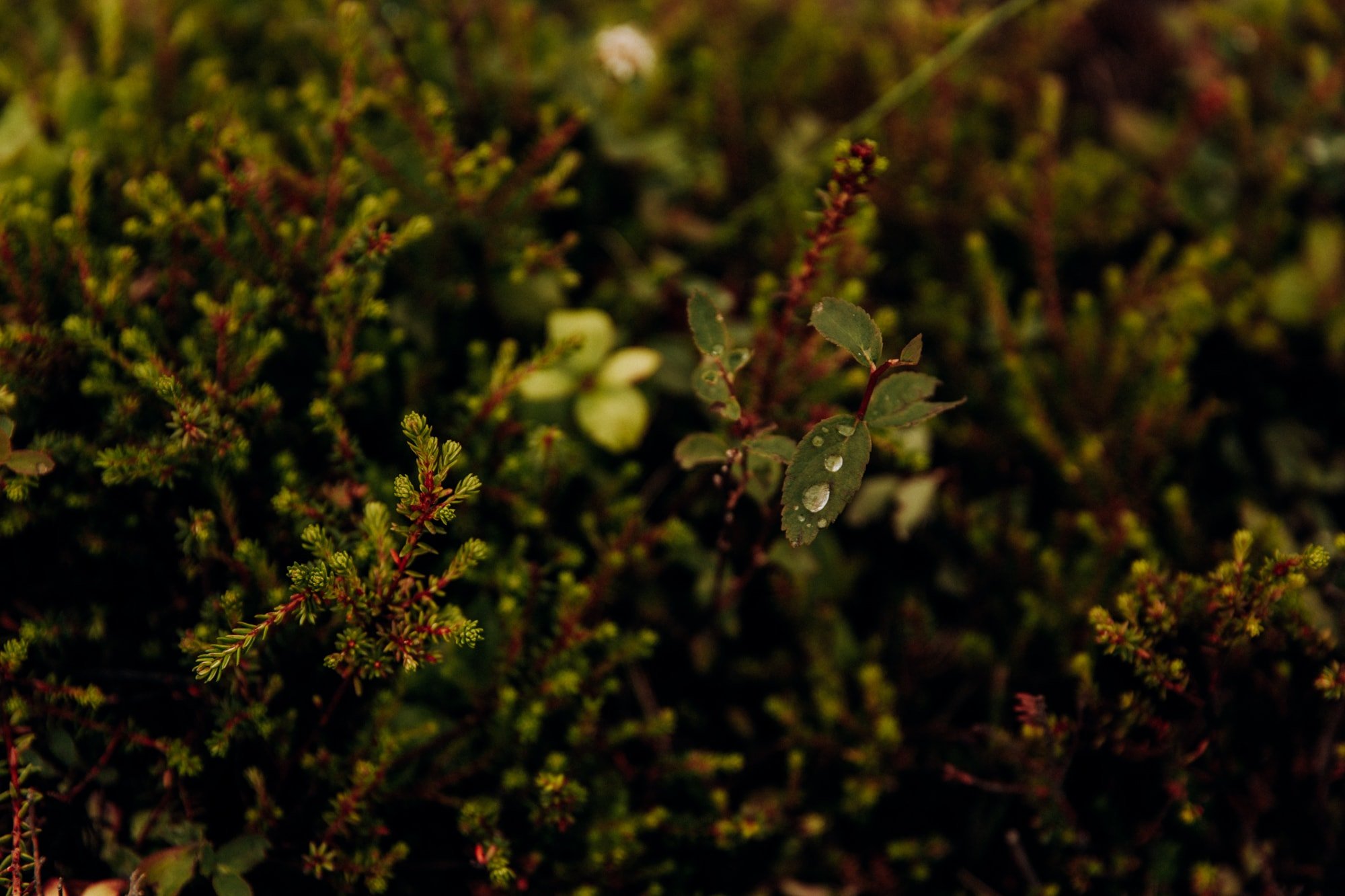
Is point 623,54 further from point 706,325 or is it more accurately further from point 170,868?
point 170,868

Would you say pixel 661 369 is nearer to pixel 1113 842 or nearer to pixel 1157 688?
pixel 1157 688

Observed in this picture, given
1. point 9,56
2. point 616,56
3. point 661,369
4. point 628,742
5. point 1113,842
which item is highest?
point 9,56

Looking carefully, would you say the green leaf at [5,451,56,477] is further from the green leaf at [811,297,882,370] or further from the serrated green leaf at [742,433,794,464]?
the green leaf at [811,297,882,370]

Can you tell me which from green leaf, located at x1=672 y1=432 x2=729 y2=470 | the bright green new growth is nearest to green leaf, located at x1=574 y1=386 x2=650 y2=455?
green leaf, located at x1=672 y1=432 x2=729 y2=470

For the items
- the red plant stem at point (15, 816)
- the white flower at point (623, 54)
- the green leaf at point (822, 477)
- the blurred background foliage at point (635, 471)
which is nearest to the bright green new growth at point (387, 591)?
the blurred background foliage at point (635, 471)

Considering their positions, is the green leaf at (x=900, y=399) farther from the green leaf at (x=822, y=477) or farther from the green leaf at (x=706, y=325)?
the green leaf at (x=706, y=325)

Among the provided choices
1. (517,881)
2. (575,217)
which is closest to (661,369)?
(575,217)
